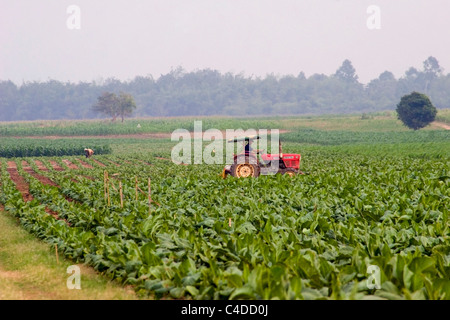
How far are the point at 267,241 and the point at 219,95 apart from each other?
149835mm

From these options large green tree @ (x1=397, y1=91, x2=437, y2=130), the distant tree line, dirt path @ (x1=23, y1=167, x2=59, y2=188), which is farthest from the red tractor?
the distant tree line

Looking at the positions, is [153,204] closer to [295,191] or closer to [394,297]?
[295,191]

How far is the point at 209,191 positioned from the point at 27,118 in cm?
14468

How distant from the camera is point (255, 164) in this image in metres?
18.6

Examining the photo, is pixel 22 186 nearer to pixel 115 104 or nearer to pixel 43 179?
pixel 43 179

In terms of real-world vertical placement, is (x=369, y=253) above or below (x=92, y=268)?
above

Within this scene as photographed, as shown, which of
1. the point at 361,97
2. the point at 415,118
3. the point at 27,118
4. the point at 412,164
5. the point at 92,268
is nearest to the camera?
the point at 92,268

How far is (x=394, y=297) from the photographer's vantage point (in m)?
5.44

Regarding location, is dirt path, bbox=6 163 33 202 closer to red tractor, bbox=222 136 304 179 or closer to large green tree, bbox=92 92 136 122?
A: red tractor, bbox=222 136 304 179

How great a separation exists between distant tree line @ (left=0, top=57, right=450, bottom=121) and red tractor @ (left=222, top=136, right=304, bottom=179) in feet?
425

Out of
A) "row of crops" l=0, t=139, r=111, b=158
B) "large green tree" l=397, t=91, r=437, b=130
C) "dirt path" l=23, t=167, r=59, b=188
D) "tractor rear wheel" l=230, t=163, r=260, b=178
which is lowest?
"row of crops" l=0, t=139, r=111, b=158

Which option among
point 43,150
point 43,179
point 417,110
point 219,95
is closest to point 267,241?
point 43,179

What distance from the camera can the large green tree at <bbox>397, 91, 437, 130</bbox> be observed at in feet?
220
